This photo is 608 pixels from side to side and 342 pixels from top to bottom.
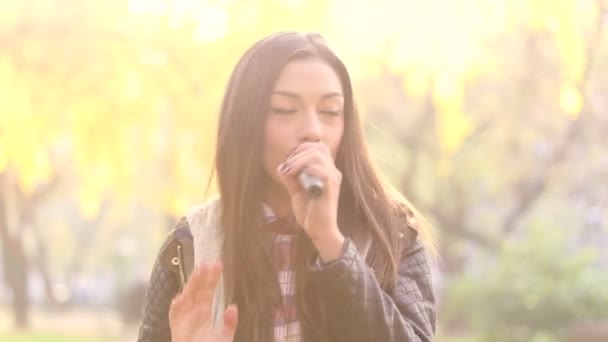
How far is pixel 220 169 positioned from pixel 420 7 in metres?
6.35

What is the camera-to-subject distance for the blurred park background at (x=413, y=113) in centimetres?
884

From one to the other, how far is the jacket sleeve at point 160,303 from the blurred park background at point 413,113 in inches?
90.2

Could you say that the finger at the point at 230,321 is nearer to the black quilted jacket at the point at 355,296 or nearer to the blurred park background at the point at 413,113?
the black quilted jacket at the point at 355,296

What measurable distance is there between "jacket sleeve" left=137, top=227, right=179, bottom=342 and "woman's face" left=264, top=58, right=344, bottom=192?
30cm

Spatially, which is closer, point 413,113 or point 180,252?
point 180,252

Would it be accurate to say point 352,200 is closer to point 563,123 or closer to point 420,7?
point 420,7

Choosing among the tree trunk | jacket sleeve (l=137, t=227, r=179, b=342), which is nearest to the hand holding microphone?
jacket sleeve (l=137, t=227, r=179, b=342)

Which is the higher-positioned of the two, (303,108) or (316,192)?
(303,108)

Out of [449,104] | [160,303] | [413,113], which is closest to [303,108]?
[160,303]

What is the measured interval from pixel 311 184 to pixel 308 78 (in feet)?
0.87

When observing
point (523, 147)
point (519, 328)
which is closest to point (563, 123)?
point (523, 147)

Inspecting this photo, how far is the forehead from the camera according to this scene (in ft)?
6.75

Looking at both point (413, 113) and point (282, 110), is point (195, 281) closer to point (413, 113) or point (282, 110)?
point (282, 110)

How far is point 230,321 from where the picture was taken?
6.35 ft
